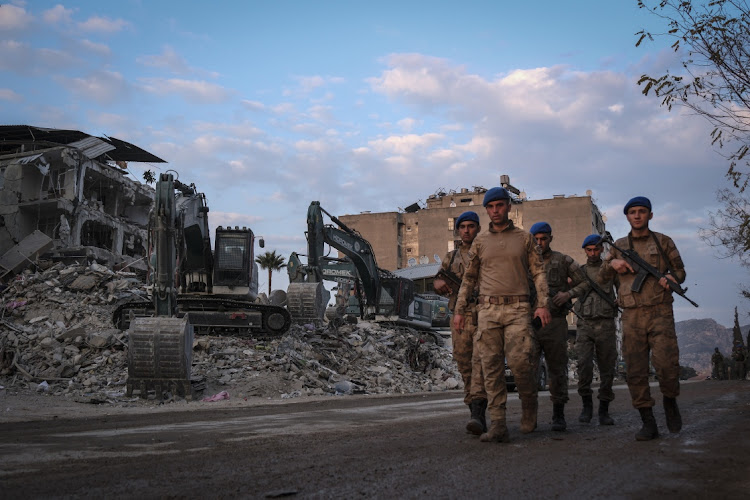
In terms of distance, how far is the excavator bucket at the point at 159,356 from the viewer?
41.0 feet

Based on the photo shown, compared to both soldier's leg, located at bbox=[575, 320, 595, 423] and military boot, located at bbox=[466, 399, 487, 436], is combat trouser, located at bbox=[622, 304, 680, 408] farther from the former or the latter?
soldier's leg, located at bbox=[575, 320, 595, 423]

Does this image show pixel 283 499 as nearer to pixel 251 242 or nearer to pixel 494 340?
pixel 494 340

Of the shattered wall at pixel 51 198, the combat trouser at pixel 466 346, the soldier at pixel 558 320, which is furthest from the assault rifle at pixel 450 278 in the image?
the shattered wall at pixel 51 198

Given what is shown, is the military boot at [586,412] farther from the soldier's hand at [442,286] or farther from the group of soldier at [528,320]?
the soldier's hand at [442,286]

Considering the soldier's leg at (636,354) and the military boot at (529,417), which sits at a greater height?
the soldier's leg at (636,354)

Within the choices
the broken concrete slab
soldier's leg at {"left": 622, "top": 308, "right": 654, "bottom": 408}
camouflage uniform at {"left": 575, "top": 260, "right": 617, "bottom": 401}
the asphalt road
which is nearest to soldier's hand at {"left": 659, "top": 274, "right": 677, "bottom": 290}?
soldier's leg at {"left": 622, "top": 308, "right": 654, "bottom": 408}

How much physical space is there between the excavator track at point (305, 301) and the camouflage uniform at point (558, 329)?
1243 centimetres

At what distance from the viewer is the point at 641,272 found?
6602 mm

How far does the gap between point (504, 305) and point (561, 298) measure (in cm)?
151

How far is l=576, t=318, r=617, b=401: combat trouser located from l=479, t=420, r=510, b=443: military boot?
2697 millimetres

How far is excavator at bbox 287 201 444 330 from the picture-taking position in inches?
794

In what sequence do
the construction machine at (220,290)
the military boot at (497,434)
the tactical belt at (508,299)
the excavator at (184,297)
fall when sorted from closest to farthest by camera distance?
the military boot at (497,434) < the tactical belt at (508,299) < the excavator at (184,297) < the construction machine at (220,290)

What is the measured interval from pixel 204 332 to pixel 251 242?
9.10 feet

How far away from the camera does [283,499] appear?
11.6 ft
